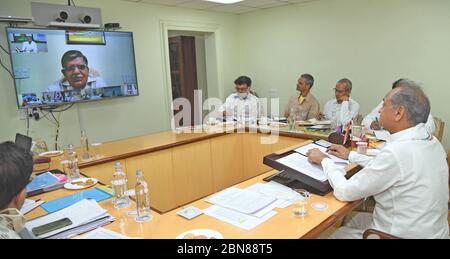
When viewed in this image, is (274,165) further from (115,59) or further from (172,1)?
(172,1)

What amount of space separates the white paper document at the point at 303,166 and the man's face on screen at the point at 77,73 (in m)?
2.95

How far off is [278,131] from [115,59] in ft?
7.67

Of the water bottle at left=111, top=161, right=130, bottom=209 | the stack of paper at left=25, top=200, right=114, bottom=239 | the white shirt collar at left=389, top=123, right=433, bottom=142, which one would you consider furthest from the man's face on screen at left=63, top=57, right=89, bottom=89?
the white shirt collar at left=389, top=123, right=433, bottom=142

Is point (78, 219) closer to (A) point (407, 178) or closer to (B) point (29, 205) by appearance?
(B) point (29, 205)

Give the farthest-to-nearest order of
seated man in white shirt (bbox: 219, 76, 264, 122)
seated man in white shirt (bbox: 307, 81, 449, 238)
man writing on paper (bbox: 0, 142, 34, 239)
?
seated man in white shirt (bbox: 219, 76, 264, 122) < seated man in white shirt (bbox: 307, 81, 449, 238) < man writing on paper (bbox: 0, 142, 34, 239)

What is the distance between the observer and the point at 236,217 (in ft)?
4.70

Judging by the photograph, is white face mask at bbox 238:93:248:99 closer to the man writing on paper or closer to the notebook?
the notebook

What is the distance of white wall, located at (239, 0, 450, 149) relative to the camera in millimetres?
3918

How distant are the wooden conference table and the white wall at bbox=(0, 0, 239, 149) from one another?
1.13 m

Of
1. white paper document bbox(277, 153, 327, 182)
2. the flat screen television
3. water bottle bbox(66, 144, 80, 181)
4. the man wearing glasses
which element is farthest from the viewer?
the man wearing glasses

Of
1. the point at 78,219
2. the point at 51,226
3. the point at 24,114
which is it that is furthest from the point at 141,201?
the point at 24,114

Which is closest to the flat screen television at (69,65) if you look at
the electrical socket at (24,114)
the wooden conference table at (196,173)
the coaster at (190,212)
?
the electrical socket at (24,114)

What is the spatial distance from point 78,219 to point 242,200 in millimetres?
783
